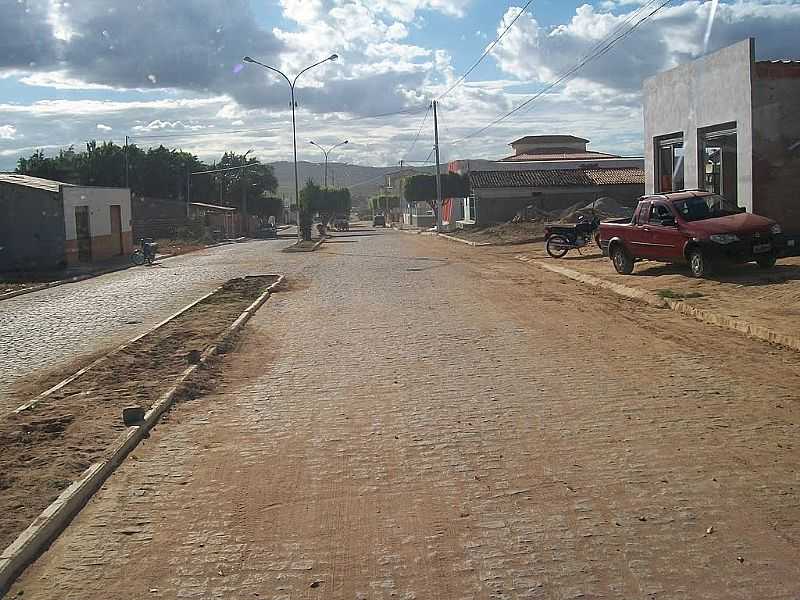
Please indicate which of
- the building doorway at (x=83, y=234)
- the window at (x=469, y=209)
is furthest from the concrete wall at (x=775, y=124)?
the window at (x=469, y=209)

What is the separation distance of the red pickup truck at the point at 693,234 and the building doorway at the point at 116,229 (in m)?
24.8

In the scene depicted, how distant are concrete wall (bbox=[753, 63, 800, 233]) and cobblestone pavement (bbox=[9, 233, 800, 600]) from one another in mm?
11299

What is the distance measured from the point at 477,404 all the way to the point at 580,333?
4574 millimetres

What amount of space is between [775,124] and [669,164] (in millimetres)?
6094

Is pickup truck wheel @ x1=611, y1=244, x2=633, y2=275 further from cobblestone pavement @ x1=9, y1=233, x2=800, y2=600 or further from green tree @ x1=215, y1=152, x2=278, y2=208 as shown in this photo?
green tree @ x1=215, y1=152, x2=278, y2=208

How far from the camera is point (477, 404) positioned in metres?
8.12

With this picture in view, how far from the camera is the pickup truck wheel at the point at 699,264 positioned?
1689cm

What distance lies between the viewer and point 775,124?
20688 millimetres

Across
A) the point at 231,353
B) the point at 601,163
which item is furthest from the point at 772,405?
the point at 601,163

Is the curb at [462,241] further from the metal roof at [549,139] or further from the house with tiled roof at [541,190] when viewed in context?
the metal roof at [549,139]

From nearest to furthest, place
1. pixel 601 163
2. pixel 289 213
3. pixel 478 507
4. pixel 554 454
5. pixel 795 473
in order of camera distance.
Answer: pixel 478 507, pixel 795 473, pixel 554 454, pixel 601 163, pixel 289 213

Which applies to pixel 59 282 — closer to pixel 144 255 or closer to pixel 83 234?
pixel 144 255

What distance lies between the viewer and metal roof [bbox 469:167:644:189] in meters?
58.1

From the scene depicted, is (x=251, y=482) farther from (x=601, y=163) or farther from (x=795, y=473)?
(x=601, y=163)
